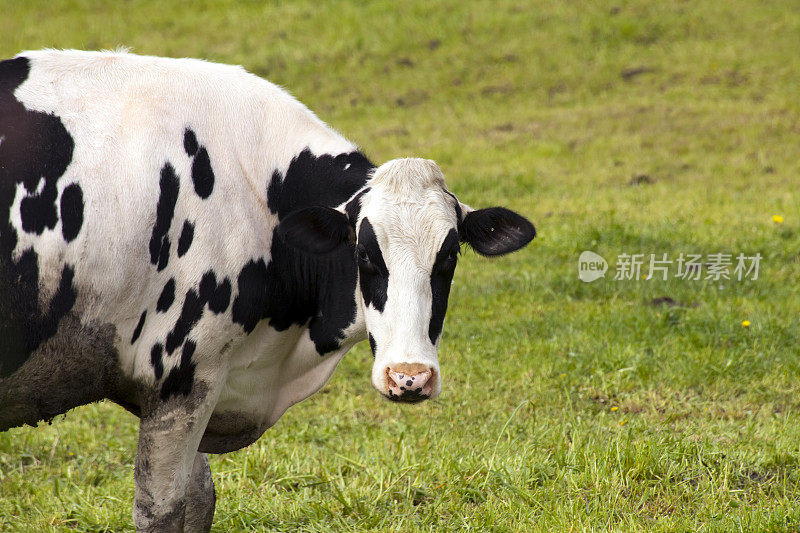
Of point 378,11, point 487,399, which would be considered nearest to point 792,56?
point 378,11

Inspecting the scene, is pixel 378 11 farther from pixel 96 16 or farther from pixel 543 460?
pixel 543 460

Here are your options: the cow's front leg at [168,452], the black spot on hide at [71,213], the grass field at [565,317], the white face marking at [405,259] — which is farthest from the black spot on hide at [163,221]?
the grass field at [565,317]

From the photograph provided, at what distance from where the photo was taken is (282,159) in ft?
13.8

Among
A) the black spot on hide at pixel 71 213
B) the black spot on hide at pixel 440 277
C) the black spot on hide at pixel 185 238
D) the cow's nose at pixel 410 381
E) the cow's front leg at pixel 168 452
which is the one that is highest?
the black spot on hide at pixel 71 213

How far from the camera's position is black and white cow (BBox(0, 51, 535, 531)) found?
11.9ft

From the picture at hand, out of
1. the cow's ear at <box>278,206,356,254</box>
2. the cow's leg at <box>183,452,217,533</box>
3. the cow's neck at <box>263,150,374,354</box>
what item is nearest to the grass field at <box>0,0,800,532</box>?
the cow's leg at <box>183,452,217,533</box>

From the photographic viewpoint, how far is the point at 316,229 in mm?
3932

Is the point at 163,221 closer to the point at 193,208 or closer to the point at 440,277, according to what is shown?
the point at 193,208

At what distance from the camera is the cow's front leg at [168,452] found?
12.7 ft

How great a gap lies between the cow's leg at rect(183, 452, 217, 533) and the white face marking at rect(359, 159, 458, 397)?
126 centimetres

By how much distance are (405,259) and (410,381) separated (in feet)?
1.66

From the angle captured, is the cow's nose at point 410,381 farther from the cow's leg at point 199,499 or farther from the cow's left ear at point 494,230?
the cow's leg at point 199,499

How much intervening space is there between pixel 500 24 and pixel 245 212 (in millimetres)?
16235

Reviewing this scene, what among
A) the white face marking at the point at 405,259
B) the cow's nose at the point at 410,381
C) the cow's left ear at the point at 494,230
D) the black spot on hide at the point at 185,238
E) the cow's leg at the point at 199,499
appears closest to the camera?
the cow's nose at the point at 410,381
